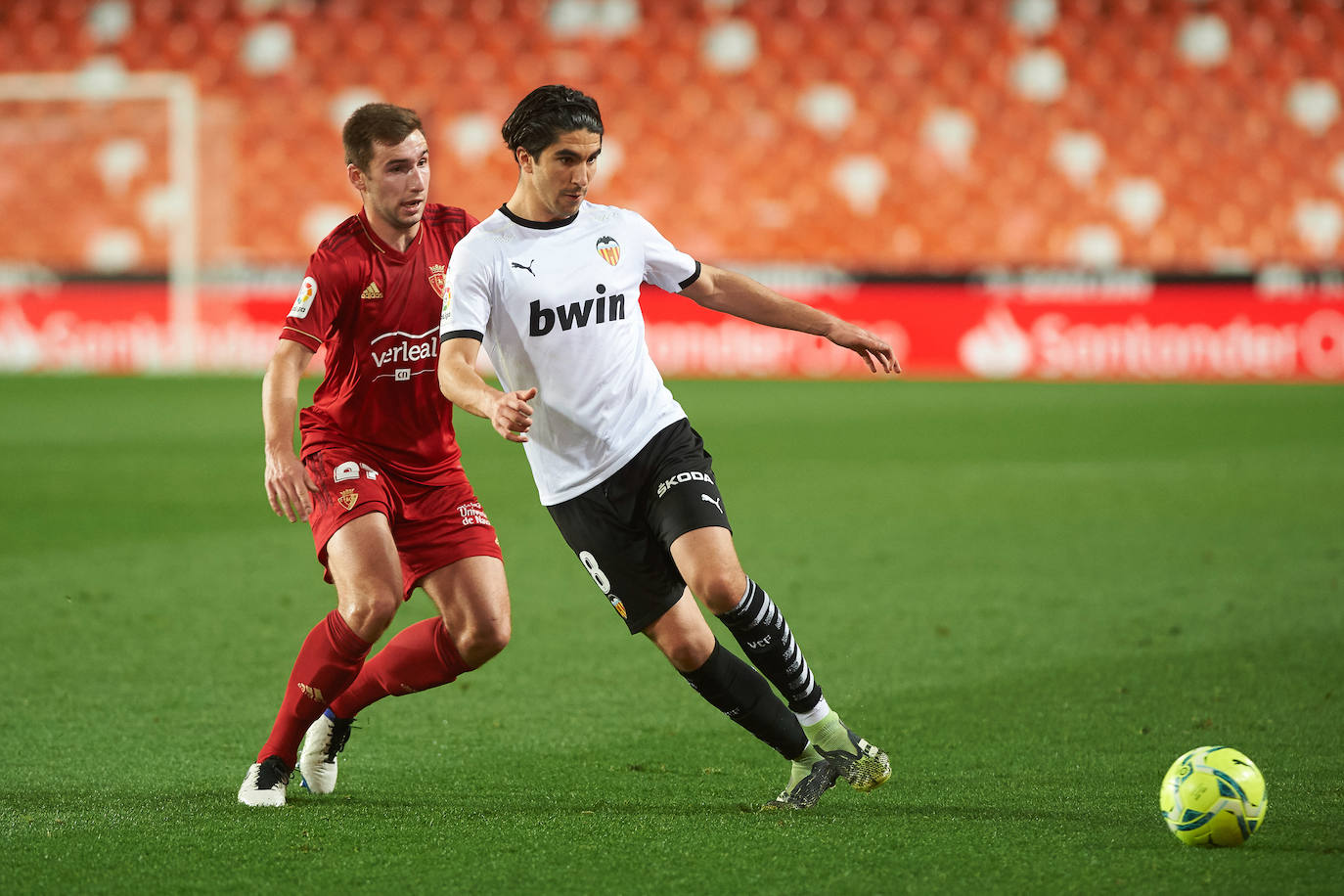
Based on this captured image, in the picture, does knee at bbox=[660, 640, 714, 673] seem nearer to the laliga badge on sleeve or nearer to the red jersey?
the red jersey

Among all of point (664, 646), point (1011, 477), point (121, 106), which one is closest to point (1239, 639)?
point (664, 646)

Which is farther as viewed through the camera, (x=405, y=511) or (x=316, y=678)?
(x=405, y=511)

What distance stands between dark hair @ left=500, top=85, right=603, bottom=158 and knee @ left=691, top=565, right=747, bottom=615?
1144 millimetres

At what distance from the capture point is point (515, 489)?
35.0ft

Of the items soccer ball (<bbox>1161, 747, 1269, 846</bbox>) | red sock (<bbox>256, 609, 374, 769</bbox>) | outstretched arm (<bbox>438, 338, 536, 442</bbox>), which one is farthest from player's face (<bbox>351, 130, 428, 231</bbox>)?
soccer ball (<bbox>1161, 747, 1269, 846</bbox>)

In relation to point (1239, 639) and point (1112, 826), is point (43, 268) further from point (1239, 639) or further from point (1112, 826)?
point (1112, 826)

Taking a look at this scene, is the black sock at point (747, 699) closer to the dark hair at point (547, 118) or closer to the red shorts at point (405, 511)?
the red shorts at point (405, 511)

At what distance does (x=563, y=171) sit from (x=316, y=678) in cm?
148

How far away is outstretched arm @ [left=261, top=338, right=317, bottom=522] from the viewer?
13.1 ft

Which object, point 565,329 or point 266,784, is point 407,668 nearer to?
point 266,784

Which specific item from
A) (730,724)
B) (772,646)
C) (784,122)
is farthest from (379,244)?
(784,122)

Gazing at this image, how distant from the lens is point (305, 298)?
4.20m

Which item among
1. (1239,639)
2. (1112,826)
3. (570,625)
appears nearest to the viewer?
(1112,826)

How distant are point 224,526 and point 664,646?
569cm
